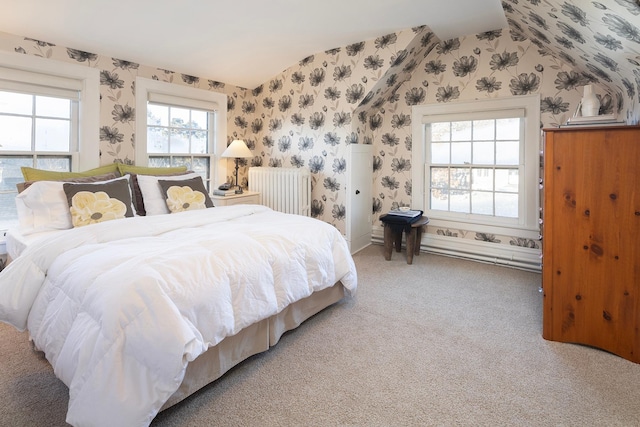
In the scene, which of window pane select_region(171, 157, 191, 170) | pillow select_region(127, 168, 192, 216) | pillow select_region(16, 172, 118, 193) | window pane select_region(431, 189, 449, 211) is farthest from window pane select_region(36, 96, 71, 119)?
window pane select_region(431, 189, 449, 211)

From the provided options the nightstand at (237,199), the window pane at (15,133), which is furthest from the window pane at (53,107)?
the nightstand at (237,199)

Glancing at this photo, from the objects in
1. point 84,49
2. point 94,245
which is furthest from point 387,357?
point 84,49

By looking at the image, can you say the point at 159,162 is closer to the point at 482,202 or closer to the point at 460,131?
the point at 460,131

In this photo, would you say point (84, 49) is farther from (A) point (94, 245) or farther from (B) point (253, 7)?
(A) point (94, 245)

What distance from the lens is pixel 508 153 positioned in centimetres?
389

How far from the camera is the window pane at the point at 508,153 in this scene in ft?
12.6

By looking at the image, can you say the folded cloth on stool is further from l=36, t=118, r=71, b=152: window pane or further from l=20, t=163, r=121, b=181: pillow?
l=36, t=118, r=71, b=152: window pane

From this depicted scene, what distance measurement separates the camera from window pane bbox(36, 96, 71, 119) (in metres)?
3.21

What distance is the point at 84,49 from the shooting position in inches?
131

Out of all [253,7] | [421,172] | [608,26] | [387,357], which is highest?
[253,7]

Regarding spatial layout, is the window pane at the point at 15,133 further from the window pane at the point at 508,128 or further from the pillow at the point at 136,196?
the window pane at the point at 508,128

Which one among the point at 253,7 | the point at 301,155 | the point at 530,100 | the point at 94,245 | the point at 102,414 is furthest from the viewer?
the point at 301,155

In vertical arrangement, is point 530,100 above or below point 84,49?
below

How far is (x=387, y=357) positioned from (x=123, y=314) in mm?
1417
